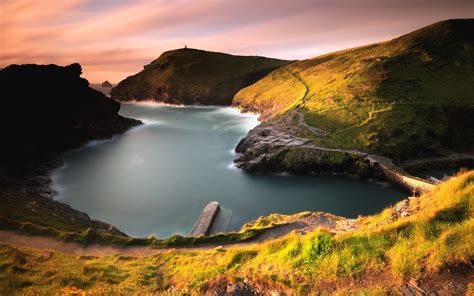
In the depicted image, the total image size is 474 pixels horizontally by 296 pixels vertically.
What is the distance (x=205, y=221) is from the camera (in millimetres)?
34875

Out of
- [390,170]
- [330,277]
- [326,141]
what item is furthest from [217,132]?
[330,277]

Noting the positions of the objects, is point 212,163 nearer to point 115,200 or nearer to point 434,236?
point 115,200

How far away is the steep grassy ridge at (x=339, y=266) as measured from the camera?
9.16 meters

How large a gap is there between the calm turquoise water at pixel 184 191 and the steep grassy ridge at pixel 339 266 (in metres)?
19.7

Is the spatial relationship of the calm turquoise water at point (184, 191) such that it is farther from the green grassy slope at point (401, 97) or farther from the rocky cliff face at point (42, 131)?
the green grassy slope at point (401, 97)

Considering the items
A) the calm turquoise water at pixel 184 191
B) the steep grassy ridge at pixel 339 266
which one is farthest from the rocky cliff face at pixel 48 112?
the steep grassy ridge at pixel 339 266

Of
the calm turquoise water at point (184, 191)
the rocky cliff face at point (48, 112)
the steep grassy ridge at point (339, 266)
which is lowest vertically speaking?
the calm turquoise water at point (184, 191)

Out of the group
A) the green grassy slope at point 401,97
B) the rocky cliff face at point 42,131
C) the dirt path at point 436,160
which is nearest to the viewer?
the rocky cliff face at point 42,131

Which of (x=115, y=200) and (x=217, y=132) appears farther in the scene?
(x=217, y=132)

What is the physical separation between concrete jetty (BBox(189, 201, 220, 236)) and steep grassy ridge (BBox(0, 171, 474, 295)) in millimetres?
14162

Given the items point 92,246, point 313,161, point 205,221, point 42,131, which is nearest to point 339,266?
point 92,246

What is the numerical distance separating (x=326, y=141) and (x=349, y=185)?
14.6 m

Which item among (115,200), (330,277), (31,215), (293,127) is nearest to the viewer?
(330,277)

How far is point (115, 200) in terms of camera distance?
47281 mm
